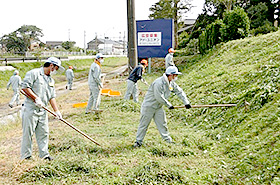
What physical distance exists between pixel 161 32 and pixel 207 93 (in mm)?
10981

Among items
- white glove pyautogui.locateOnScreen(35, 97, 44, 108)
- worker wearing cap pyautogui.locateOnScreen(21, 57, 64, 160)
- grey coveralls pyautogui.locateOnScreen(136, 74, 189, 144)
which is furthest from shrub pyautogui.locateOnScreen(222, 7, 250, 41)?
white glove pyautogui.locateOnScreen(35, 97, 44, 108)

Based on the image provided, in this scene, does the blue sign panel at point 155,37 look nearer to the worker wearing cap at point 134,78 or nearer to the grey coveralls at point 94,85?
the worker wearing cap at point 134,78

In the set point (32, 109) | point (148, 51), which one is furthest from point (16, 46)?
point (32, 109)

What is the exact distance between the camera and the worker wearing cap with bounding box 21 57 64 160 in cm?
503

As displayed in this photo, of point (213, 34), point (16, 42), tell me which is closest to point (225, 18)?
point (213, 34)

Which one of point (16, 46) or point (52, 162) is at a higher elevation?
point (16, 46)

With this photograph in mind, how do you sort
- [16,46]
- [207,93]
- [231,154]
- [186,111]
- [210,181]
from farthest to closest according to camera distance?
[16,46]
[207,93]
[186,111]
[231,154]
[210,181]

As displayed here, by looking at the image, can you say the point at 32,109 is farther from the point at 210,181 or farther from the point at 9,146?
the point at 210,181

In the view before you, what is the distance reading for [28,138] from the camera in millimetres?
5125

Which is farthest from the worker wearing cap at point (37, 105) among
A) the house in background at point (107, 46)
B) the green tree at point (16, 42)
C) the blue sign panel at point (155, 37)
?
the house in background at point (107, 46)

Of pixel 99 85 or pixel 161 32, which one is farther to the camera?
pixel 161 32

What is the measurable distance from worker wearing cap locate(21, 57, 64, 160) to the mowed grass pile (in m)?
0.35

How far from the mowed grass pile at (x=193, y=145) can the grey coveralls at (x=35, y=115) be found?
0.34 metres

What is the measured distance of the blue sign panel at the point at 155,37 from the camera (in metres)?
19.2
